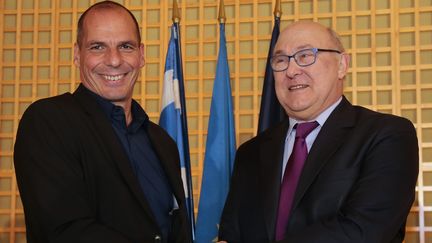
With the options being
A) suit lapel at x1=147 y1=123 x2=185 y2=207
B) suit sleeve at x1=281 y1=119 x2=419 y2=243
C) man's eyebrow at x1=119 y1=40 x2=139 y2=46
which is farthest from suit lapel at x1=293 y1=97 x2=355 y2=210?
man's eyebrow at x1=119 y1=40 x2=139 y2=46

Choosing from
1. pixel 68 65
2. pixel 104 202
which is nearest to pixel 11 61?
pixel 68 65

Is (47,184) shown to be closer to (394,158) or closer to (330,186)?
(330,186)

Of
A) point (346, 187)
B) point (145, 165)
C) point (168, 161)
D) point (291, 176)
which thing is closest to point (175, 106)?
point (168, 161)

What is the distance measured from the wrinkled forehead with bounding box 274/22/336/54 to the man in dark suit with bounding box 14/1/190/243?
0.59 m

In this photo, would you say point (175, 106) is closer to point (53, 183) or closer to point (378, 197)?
point (53, 183)

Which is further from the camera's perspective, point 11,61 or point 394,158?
point 11,61

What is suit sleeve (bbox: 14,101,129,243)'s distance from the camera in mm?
2133

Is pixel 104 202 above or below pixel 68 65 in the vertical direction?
below

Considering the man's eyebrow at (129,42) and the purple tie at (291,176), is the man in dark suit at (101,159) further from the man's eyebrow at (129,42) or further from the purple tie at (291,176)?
the purple tie at (291,176)

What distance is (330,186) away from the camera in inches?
90.7

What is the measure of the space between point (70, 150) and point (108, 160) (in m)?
0.14

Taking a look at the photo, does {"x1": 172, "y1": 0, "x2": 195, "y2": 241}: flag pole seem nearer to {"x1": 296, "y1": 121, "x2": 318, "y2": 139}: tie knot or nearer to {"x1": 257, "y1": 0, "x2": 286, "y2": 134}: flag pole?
{"x1": 257, "y1": 0, "x2": 286, "y2": 134}: flag pole

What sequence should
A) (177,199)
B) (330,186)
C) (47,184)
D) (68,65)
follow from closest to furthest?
1. (47,184)
2. (330,186)
3. (177,199)
4. (68,65)

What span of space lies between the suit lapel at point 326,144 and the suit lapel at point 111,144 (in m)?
0.55
